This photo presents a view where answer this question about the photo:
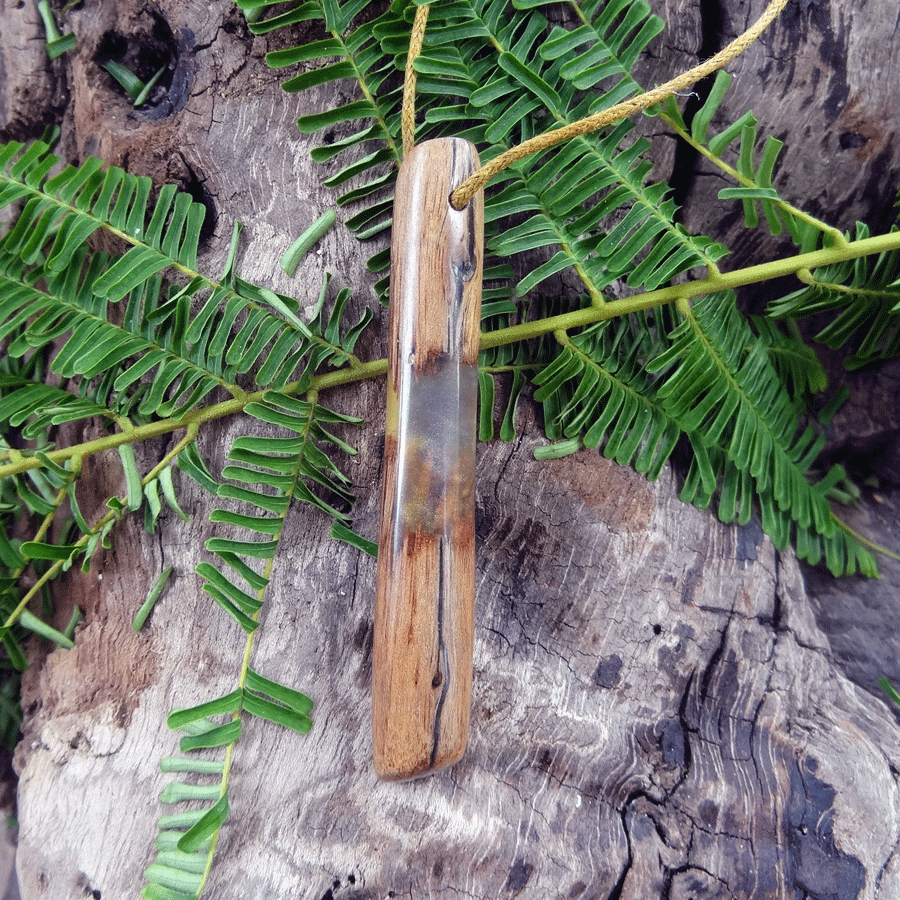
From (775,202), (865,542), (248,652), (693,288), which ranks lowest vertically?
(248,652)

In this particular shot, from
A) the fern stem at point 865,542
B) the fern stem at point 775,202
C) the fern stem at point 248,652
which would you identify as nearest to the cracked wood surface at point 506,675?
the fern stem at point 248,652

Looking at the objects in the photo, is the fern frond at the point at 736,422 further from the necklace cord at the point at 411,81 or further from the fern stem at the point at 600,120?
the necklace cord at the point at 411,81

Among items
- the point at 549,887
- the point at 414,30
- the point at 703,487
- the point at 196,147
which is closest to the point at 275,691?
the point at 549,887

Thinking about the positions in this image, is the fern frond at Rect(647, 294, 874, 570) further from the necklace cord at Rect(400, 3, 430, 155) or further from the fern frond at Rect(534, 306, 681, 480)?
the necklace cord at Rect(400, 3, 430, 155)

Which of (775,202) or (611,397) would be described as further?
(611,397)

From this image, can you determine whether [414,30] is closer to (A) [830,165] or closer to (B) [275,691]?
(A) [830,165]

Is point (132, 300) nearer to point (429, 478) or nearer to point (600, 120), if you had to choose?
point (429, 478)

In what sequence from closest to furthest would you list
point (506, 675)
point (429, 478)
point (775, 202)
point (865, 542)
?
point (429, 478)
point (775, 202)
point (506, 675)
point (865, 542)

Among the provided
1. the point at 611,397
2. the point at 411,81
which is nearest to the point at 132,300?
the point at 411,81
